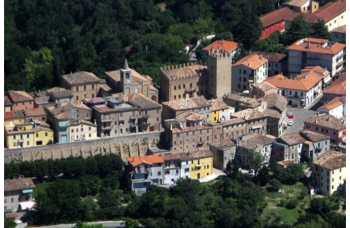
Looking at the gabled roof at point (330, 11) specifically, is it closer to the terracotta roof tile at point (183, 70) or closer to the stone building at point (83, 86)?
the terracotta roof tile at point (183, 70)

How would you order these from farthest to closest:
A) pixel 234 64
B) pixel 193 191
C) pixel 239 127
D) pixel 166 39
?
pixel 166 39
pixel 234 64
pixel 239 127
pixel 193 191

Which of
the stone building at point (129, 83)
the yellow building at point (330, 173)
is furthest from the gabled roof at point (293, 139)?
the stone building at point (129, 83)

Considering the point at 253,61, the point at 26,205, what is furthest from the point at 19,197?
the point at 253,61

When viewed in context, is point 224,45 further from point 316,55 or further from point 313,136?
point 313,136

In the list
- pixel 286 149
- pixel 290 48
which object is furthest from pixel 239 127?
pixel 290 48

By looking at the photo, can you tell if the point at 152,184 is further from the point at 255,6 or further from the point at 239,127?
the point at 255,6

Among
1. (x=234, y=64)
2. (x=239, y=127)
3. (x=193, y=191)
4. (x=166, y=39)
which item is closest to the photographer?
→ (x=193, y=191)

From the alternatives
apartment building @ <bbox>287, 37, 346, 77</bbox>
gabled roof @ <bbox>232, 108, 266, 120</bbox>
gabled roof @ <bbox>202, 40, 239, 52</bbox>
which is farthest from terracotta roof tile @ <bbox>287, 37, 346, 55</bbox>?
gabled roof @ <bbox>232, 108, 266, 120</bbox>

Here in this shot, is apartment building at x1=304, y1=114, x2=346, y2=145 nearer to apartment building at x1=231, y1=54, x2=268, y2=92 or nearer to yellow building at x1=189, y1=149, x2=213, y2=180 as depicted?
yellow building at x1=189, y1=149, x2=213, y2=180
